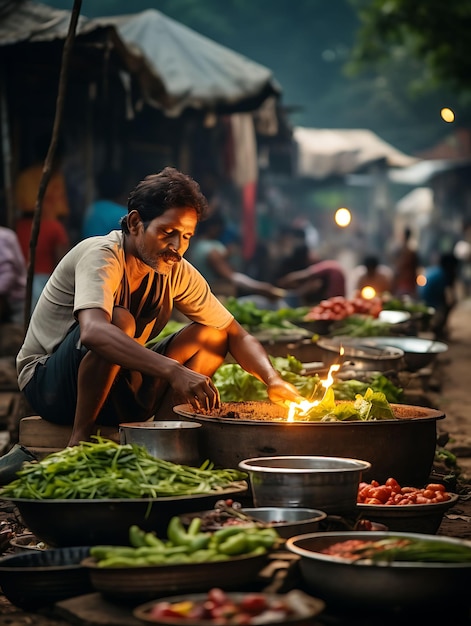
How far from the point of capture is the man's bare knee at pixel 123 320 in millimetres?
5223

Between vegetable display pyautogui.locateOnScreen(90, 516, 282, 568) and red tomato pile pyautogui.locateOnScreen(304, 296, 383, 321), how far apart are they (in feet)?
22.2

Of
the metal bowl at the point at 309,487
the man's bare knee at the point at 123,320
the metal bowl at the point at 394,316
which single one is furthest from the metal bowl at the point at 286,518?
the metal bowl at the point at 394,316

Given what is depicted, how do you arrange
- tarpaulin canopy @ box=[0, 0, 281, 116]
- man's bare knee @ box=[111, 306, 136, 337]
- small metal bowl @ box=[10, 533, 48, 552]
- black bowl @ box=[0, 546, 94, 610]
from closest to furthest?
black bowl @ box=[0, 546, 94, 610] < small metal bowl @ box=[10, 533, 48, 552] < man's bare knee @ box=[111, 306, 136, 337] < tarpaulin canopy @ box=[0, 0, 281, 116]

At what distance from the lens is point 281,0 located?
2143 inches

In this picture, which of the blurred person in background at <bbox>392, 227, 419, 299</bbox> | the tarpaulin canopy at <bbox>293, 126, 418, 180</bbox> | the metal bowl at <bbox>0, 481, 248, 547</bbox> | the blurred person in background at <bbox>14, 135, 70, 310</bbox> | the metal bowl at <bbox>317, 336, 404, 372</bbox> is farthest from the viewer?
the tarpaulin canopy at <bbox>293, 126, 418, 180</bbox>

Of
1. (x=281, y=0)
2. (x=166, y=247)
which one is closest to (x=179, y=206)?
(x=166, y=247)

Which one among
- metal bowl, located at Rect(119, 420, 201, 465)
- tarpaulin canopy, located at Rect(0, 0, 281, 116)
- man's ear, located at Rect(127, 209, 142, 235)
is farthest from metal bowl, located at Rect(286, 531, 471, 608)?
tarpaulin canopy, located at Rect(0, 0, 281, 116)

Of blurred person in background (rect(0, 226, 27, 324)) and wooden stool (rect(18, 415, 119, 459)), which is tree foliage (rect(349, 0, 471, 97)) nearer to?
blurred person in background (rect(0, 226, 27, 324))

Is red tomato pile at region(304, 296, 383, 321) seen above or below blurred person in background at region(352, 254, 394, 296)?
below

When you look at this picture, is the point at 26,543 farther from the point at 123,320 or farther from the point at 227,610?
the point at 227,610

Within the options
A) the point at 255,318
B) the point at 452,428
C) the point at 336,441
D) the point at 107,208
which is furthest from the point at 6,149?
the point at 336,441

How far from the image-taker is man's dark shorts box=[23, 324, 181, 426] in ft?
17.4

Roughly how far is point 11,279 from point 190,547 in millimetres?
5498

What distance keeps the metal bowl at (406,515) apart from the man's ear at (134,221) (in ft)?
6.02
